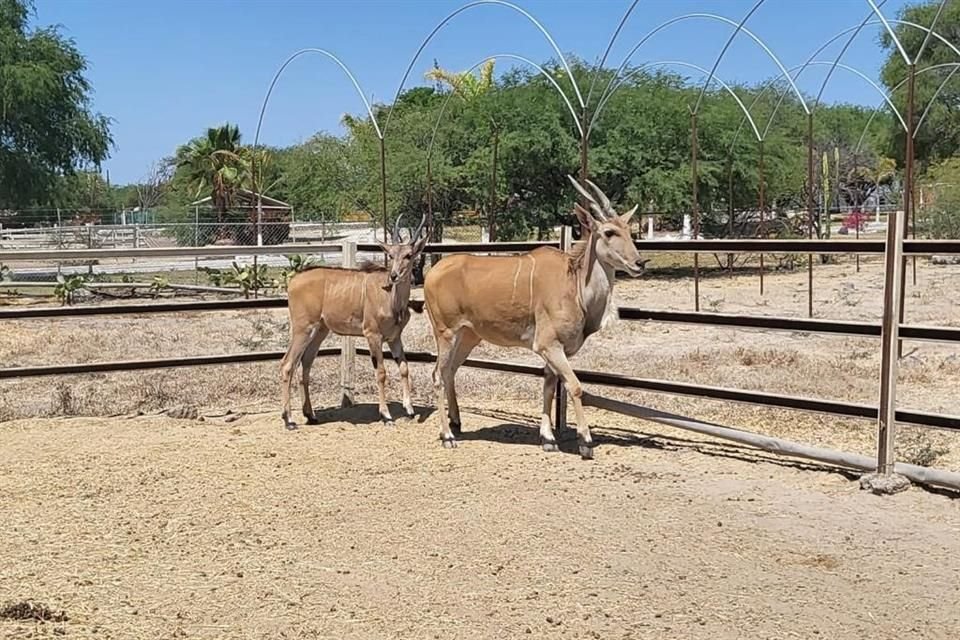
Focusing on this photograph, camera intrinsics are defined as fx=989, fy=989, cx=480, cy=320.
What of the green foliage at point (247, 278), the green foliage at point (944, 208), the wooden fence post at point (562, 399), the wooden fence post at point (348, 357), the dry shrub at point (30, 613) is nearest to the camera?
the dry shrub at point (30, 613)

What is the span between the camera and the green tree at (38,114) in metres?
29.1

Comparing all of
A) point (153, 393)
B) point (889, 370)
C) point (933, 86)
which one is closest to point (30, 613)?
point (889, 370)

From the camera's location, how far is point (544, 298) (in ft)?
24.6

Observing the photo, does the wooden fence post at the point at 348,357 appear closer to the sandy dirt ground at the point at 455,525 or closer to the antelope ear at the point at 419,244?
the sandy dirt ground at the point at 455,525

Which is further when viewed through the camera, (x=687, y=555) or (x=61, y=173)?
(x=61, y=173)

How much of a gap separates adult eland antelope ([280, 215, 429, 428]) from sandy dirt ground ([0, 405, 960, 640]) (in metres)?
0.94

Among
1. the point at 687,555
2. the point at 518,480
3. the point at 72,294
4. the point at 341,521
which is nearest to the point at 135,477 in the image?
the point at 341,521

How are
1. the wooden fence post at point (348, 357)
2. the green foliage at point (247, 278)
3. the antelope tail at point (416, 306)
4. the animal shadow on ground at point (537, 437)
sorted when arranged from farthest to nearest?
the green foliage at point (247, 278), the wooden fence post at point (348, 357), the antelope tail at point (416, 306), the animal shadow on ground at point (537, 437)

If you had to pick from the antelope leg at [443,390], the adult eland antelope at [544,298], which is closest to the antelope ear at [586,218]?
the adult eland antelope at [544,298]

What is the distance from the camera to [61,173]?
3183 cm

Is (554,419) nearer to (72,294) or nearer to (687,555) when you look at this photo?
(687,555)

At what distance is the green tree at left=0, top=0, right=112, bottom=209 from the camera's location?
29078 millimetres

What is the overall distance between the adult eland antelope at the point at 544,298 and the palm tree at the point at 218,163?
36150 millimetres

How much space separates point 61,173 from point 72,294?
13338mm
